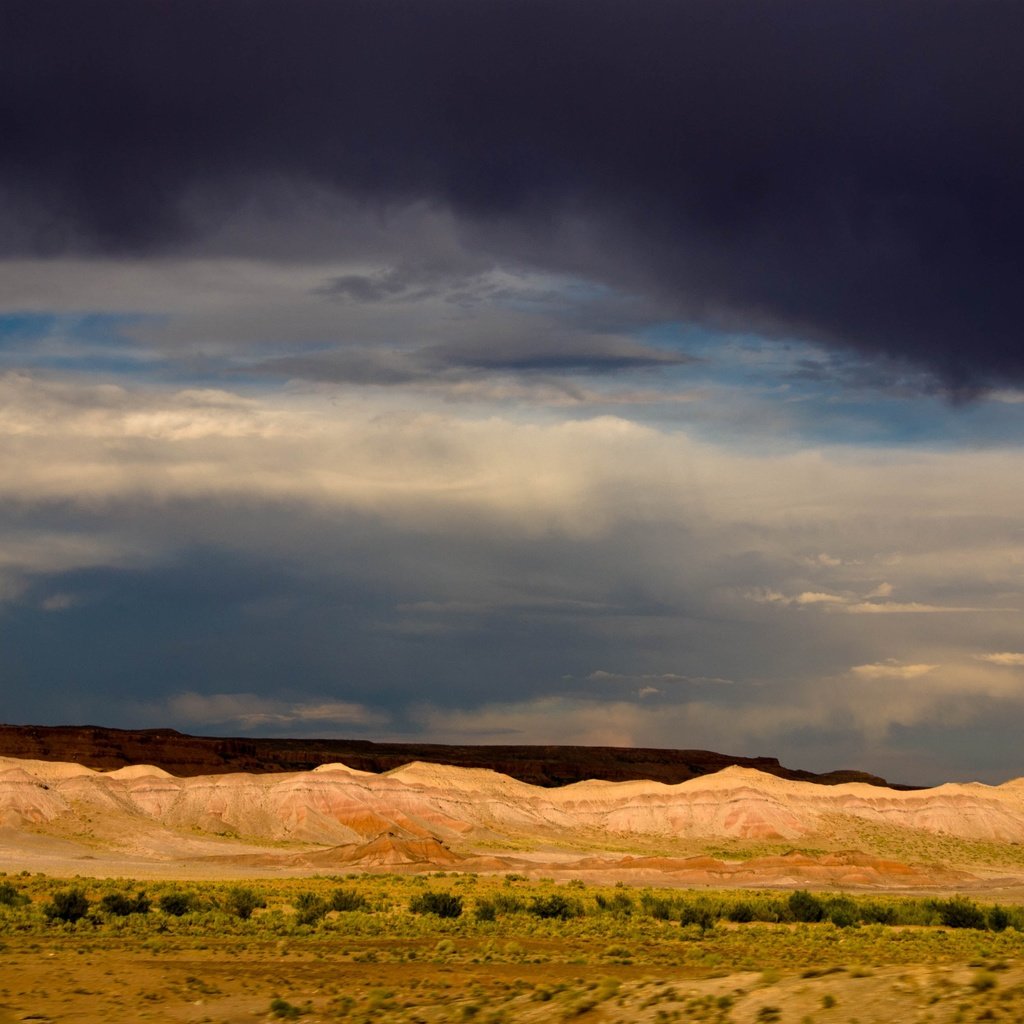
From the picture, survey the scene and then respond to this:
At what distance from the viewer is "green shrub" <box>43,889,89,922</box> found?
136 ft

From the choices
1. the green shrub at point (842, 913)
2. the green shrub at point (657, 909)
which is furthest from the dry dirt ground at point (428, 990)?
the green shrub at point (842, 913)

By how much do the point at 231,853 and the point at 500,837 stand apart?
122 feet

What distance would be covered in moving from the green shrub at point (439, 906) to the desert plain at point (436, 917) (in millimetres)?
93

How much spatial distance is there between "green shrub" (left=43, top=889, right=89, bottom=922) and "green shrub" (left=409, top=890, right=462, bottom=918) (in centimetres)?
1279

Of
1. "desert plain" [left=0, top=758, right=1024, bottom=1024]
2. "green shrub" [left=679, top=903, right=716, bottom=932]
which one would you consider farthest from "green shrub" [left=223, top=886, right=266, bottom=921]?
"green shrub" [left=679, top=903, right=716, bottom=932]

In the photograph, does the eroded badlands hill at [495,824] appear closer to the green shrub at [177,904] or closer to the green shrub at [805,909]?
the green shrub at [805,909]

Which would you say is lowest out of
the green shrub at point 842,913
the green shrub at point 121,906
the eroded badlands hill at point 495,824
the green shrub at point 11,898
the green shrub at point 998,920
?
the eroded badlands hill at point 495,824

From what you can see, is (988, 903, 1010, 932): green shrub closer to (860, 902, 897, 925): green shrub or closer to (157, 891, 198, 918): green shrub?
(860, 902, 897, 925): green shrub

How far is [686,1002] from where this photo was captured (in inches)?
760

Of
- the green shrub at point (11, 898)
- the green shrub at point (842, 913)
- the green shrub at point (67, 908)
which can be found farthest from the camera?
the green shrub at point (842, 913)

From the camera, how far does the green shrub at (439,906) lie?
48.4 m

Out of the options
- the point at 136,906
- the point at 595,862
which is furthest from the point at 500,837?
the point at 136,906

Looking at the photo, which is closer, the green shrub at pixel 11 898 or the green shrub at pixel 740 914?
the green shrub at pixel 11 898

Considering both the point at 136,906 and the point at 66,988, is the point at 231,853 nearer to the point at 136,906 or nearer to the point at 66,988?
the point at 136,906
